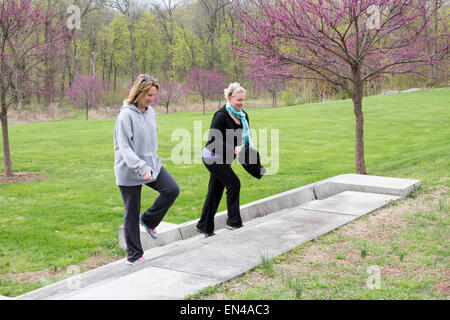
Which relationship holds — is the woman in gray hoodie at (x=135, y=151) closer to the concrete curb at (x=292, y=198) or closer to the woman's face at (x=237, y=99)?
the concrete curb at (x=292, y=198)

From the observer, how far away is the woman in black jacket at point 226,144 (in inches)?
245

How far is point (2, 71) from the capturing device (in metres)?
11.7

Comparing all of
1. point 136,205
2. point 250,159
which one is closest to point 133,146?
point 136,205

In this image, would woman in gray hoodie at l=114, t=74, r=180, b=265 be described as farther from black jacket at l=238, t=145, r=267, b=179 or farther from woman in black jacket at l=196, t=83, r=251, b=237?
black jacket at l=238, t=145, r=267, b=179

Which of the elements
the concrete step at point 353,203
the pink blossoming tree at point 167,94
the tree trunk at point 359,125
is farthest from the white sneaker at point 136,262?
the pink blossoming tree at point 167,94

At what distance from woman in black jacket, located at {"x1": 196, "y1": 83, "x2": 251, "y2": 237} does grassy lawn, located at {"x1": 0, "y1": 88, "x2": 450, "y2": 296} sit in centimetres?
142

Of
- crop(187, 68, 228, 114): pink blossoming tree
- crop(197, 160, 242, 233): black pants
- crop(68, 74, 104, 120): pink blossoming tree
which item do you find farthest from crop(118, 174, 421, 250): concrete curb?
crop(68, 74, 104, 120): pink blossoming tree

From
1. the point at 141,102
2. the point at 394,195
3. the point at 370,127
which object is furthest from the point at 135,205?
the point at 370,127

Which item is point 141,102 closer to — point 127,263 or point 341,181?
point 127,263

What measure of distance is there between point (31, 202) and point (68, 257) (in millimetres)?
3691

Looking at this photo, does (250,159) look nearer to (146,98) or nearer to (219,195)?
(219,195)

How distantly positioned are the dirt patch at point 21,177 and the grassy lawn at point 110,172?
1.08 feet

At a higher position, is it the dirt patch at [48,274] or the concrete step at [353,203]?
the concrete step at [353,203]
